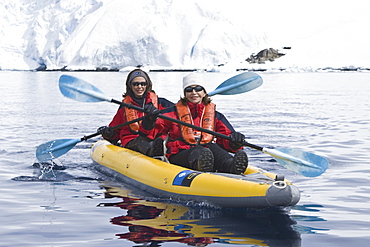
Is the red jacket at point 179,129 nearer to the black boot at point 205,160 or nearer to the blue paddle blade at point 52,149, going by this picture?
the black boot at point 205,160

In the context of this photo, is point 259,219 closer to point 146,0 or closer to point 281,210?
point 281,210

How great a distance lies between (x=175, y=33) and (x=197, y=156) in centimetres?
5940

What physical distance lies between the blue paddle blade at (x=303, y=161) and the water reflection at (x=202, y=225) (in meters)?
0.92

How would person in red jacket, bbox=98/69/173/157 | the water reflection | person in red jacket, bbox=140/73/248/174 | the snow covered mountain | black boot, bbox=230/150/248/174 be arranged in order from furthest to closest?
the snow covered mountain < person in red jacket, bbox=98/69/173/157 < person in red jacket, bbox=140/73/248/174 < black boot, bbox=230/150/248/174 < the water reflection

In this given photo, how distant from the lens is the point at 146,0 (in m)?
66.6

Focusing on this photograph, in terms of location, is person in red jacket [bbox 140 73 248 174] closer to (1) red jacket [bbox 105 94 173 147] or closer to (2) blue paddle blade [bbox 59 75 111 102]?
(1) red jacket [bbox 105 94 173 147]

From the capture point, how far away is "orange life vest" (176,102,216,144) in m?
6.19

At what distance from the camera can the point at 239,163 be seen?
5.74 meters

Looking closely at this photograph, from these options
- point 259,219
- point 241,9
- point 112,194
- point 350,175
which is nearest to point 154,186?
point 112,194

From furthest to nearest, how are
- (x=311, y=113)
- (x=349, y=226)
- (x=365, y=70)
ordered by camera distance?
(x=365, y=70) < (x=311, y=113) < (x=349, y=226)

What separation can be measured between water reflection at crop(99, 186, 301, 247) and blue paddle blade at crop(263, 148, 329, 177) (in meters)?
0.92

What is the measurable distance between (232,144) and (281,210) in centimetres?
112

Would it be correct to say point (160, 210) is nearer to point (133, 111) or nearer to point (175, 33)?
point (133, 111)

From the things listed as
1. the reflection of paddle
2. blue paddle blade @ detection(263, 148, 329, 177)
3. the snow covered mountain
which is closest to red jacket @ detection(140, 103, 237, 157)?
blue paddle blade @ detection(263, 148, 329, 177)
